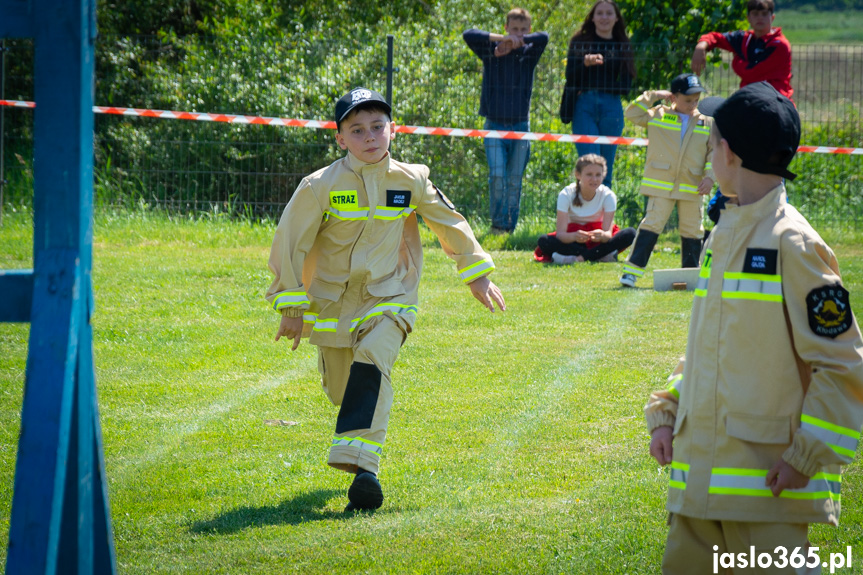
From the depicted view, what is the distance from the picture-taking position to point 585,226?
1141cm

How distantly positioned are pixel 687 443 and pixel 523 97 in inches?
397

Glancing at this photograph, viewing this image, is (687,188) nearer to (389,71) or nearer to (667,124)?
(667,124)

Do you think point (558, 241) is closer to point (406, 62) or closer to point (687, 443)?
point (406, 62)

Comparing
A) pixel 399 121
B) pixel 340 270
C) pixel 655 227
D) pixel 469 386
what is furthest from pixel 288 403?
pixel 399 121

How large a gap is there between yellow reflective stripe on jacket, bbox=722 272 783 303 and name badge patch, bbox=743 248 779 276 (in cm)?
1

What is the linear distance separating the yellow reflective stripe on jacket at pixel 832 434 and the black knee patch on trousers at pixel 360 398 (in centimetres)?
228

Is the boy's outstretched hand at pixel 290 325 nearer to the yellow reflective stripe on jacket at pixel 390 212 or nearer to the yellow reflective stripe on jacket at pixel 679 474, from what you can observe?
the yellow reflective stripe on jacket at pixel 390 212

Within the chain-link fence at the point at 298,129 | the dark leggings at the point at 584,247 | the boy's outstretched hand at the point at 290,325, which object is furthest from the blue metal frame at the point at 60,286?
the chain-link fence at the point at 298,129

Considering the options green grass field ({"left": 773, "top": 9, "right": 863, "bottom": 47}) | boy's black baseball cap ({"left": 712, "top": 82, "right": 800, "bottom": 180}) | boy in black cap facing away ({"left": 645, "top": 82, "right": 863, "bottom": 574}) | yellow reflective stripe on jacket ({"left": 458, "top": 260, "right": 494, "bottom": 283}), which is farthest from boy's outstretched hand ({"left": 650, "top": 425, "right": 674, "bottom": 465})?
green grass field ({"left": 773, "top": 9, "right": 863, "bottom": 47})

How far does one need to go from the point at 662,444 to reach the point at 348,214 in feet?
7.45

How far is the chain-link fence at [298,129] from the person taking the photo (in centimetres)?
1355

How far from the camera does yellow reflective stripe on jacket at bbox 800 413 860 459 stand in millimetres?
2639

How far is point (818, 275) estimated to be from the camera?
2.72 meters

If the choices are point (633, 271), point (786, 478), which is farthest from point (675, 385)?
point (633, 271)
